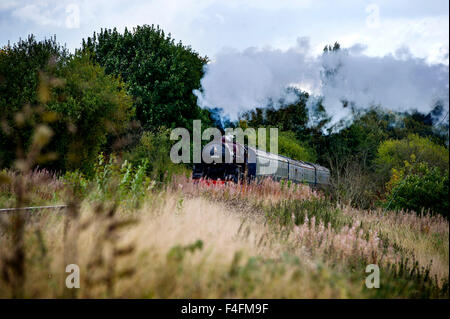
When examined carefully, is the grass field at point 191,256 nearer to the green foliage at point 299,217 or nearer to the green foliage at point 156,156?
the green foliage at point 299,217

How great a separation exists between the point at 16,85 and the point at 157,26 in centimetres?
1199

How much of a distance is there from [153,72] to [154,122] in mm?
3084

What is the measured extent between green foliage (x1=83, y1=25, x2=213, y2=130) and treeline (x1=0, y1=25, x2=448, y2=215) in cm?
6

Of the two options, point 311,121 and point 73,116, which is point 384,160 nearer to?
point 73,116

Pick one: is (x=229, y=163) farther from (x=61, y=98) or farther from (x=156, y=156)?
(x=61, y=98)

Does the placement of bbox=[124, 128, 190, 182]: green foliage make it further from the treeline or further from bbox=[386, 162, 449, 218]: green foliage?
bbox=[386, 162, 449, 218]: green foliage

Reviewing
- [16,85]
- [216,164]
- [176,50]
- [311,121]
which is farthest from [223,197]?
[311,121]

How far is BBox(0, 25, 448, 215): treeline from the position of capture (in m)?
6.70

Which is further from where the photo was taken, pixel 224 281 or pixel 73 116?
pixel 73 116

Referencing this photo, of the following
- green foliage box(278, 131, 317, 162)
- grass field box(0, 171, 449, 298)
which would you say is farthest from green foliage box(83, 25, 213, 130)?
grass field box(0, 171, 449, 298)

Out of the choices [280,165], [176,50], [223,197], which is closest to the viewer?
[223,197]

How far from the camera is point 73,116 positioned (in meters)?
14.1
